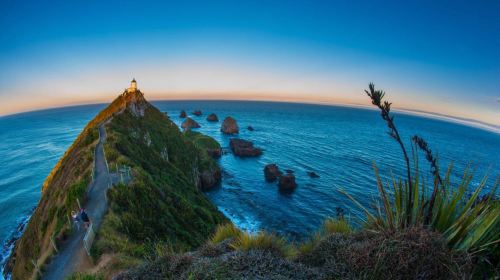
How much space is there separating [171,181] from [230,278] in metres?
20.3

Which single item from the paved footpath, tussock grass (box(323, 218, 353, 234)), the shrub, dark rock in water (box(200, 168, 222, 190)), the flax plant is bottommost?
dark rock in water (box(200, 168, 222, 190))

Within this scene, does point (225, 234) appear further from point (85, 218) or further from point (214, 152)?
point (214, 152)

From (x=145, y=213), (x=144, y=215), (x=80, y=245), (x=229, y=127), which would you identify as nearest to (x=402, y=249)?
(x=80, y=245)

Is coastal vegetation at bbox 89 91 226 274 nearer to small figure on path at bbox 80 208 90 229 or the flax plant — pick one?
small figure on path at bbox 80 208 90 229

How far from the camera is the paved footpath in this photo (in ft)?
29.4

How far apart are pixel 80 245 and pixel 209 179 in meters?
27.6

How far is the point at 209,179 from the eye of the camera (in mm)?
37562

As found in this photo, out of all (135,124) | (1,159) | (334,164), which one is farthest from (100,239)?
(1,159)

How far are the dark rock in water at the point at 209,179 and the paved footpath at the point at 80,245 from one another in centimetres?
2099

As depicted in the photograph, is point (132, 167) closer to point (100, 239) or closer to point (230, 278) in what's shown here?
point (100, 239)

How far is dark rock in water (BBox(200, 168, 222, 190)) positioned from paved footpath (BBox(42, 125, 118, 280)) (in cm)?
2099

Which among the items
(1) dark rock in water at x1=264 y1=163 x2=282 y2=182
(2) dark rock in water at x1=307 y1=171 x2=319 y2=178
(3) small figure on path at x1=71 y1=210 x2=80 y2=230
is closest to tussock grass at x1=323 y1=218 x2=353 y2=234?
(3) small figure on path at x1=71 y1=210 x2=80 y2=230

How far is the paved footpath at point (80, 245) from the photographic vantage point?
8.95m

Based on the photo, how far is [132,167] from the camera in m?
18.0
